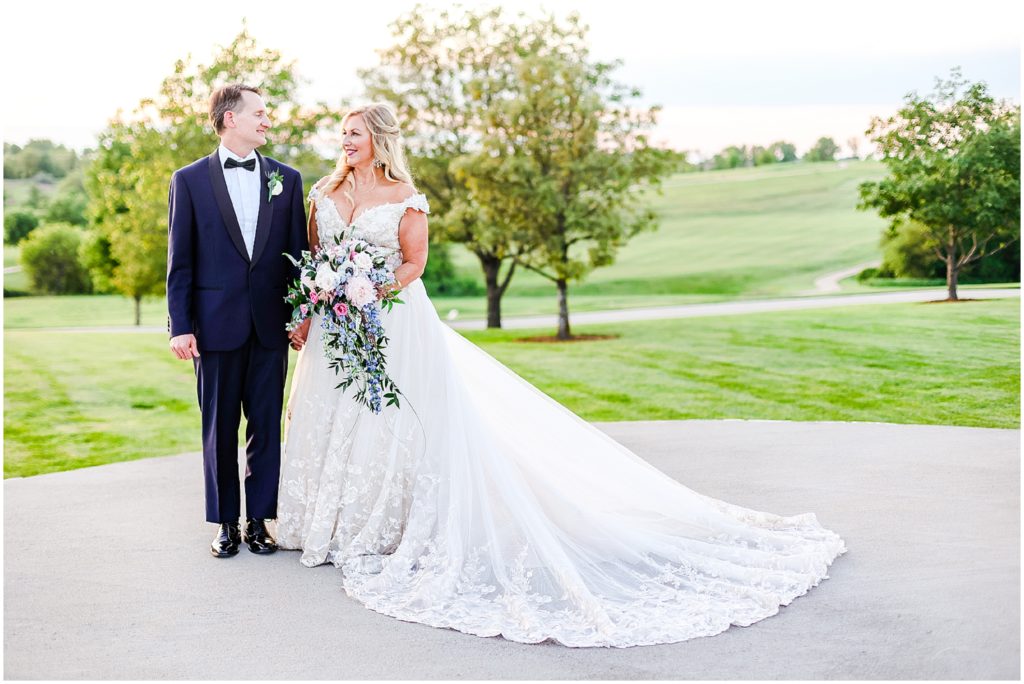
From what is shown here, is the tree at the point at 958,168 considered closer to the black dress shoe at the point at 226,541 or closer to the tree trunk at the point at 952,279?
the tree trunk at the point at 952,279

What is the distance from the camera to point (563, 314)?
34.1 ft

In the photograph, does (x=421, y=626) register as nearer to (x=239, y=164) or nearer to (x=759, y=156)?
(x=239, y=164)

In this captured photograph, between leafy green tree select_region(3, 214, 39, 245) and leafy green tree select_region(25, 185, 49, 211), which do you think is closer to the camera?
leafy green tree select_region(3, 214, 39, 245)

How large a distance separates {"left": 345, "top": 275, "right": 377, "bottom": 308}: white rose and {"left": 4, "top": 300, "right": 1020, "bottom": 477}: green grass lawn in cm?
483

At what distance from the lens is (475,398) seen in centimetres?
378

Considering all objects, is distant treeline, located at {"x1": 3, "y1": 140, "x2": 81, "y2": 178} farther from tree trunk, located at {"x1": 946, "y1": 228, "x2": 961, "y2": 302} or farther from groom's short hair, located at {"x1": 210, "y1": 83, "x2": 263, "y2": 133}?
tree trunk, located at {"x1": 946, "y1": 228, "x2": 961, "y2": 302}

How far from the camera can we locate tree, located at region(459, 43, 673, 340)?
971 centimetres

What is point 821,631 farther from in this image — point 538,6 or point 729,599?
point 538,6

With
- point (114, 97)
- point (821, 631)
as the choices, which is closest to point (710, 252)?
point (114, 97)

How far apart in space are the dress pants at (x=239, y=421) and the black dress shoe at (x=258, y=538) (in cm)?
3

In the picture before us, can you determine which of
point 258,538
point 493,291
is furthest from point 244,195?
point 493,291

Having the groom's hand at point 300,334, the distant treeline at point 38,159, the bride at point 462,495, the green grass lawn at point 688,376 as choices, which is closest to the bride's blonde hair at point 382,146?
the bride at point 462,495

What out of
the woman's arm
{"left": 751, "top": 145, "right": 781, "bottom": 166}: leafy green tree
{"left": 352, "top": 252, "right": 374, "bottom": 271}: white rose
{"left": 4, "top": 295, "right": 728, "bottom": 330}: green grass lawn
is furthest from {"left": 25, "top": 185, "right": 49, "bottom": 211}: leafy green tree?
{"left": 352, "top": 252, "right": 374, "bottom": 271}: white rose

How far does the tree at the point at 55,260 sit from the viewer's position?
10.3 metres
